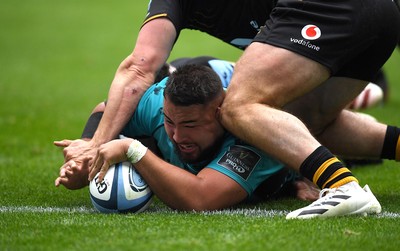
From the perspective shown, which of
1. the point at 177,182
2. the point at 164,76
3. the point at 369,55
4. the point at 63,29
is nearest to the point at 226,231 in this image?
the point at 177,182

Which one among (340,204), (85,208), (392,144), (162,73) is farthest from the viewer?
(162,73)

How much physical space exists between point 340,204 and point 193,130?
1.15 m

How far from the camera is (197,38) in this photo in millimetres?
22328

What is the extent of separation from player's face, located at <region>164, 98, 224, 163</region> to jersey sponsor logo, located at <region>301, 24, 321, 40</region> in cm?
79

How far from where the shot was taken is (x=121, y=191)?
572cm

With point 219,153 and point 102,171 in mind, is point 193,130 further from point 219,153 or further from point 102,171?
point 102,171

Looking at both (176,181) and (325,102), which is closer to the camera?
(176,181)

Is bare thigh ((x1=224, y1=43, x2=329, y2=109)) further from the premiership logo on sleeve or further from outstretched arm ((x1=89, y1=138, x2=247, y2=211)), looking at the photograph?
outstretched arm ((x1=89, y1=138, x2=247, y2=211))

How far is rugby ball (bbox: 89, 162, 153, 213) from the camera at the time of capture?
5.73m

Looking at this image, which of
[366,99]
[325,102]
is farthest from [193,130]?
[366,99]

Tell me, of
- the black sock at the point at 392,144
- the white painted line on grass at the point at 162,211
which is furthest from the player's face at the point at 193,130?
the black sock at the point at 392,144

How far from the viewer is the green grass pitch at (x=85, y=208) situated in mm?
4797

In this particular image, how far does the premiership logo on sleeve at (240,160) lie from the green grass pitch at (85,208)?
0.93 ft

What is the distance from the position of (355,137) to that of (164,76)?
171cm
